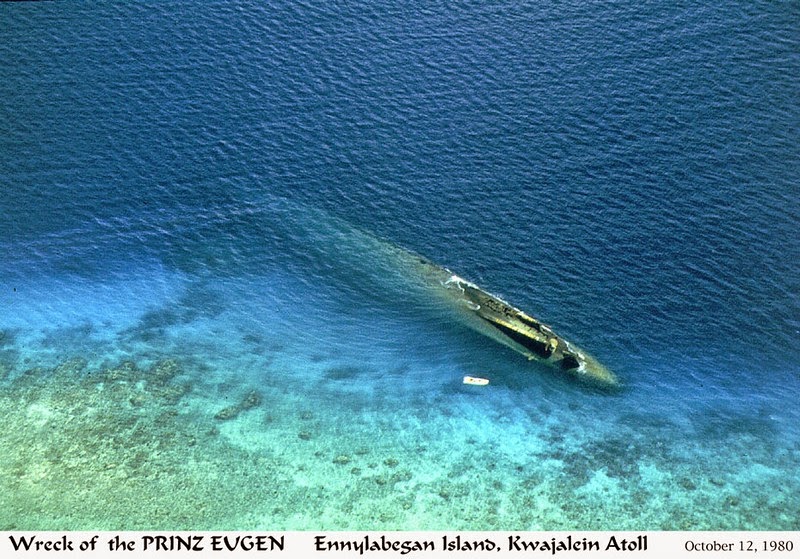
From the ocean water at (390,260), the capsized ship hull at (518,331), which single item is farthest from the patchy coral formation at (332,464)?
the capsized ship hull at (518,331)

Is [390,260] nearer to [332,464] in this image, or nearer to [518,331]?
[518,331]

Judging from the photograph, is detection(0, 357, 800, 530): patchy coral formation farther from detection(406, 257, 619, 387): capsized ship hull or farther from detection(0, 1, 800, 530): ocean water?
detection(406, 257, 619, 387): capsized ship hull

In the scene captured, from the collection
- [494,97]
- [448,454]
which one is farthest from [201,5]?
[448,454]

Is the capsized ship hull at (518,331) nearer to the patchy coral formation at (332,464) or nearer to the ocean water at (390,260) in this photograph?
the ocean water at (390,260)

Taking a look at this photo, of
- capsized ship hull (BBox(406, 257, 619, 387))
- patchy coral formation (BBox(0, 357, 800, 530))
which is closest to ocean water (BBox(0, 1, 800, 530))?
patchy coral formation (BBox(0, 357, 800, 530))
